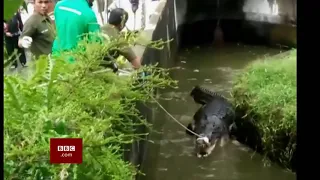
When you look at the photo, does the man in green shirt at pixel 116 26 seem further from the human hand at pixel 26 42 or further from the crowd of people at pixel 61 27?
the human hand at pixel 26 42

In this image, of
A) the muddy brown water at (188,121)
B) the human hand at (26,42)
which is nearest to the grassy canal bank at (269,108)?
the muddy brown water at (188,121)

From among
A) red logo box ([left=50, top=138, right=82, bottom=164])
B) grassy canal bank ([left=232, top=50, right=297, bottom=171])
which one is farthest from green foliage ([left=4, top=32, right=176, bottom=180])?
grassy canal bank ([left=232, top=50, right=297, bottom=171])

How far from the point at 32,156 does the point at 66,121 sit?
0.12 metres

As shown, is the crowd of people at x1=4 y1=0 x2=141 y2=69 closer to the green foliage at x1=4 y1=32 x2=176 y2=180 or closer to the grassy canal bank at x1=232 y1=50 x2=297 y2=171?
the green foliage at x1=4 y1=32 x2=176 y2=180

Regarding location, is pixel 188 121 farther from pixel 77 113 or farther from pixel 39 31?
pixel 39 31

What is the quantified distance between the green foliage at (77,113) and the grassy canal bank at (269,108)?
9.0 inches

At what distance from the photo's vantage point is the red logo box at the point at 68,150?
56.6 inches

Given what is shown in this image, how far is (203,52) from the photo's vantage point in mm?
Result: 1633

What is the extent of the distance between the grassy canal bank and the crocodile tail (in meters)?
0.08

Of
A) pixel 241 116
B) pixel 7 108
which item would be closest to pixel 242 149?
pixel 241 116

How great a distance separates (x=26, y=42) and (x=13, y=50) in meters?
0.06

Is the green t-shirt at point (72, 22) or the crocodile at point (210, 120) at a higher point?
the green t-shirt at point (72, 22)

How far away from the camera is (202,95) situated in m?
1.63

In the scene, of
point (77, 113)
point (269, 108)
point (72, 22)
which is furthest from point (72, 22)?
point (269, 108)
